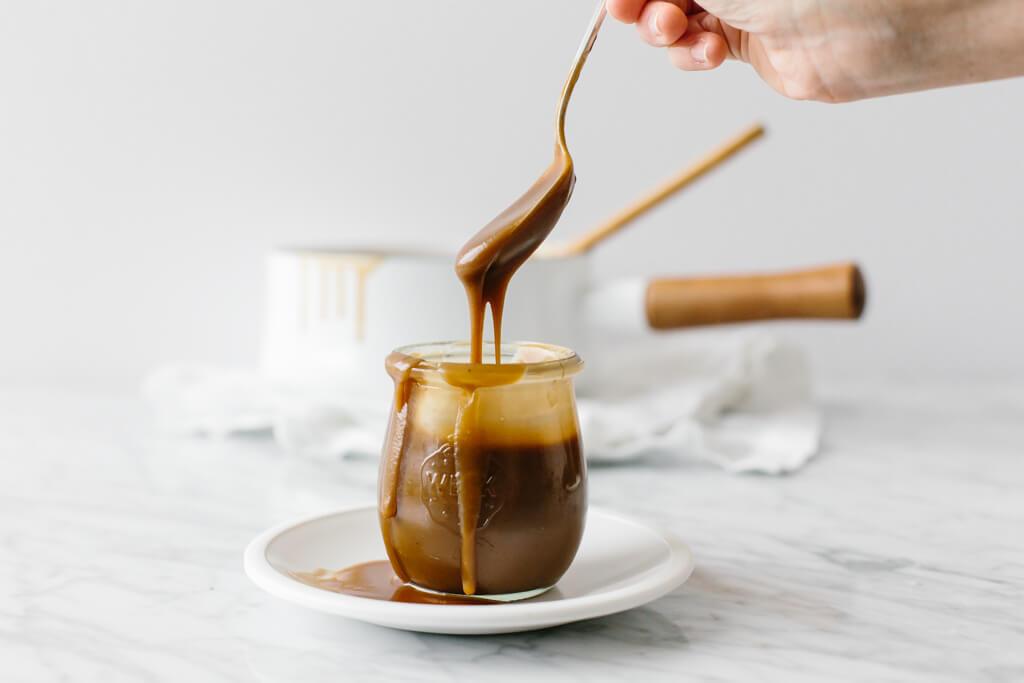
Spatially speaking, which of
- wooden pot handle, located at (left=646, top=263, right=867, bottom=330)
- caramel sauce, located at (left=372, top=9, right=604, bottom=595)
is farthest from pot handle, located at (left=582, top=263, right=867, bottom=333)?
caramel sauce, located at (left=372, top=9, right=604, bottom=595)

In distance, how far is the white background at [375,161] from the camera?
1718 mm

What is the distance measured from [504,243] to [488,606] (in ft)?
0.85

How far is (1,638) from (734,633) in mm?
507

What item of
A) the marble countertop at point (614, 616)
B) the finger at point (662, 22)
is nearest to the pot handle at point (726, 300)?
the marble countertop at point (614, 616)

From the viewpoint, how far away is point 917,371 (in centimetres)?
189

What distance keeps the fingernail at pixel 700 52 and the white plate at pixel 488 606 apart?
449 mm

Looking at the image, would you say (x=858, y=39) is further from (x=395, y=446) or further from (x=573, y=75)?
(x=395, y=446)

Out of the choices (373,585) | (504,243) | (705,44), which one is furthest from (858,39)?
(373,585)

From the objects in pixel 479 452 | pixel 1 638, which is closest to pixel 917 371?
pixel 479 452

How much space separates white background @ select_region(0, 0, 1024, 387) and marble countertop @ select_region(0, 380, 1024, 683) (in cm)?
24

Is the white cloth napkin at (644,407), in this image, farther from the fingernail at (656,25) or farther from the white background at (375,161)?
the fingernail at (656,25)

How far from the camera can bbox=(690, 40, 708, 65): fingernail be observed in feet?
3.86

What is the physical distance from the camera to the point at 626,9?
3.78 ft

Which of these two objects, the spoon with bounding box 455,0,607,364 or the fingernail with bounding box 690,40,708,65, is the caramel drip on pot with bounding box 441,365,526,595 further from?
the fingernail with bounding box 690,40,708,65
